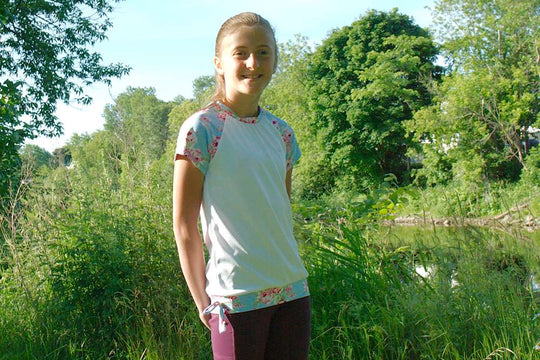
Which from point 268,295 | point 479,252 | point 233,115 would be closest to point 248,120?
point 233,115

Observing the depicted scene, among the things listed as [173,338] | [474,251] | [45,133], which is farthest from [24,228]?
[45,133]

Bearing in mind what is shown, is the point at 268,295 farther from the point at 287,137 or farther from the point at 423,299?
the point at 423,299

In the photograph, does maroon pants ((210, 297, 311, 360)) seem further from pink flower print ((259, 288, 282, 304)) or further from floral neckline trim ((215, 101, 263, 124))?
floral neckline trim ((215, 101, 263, 124))

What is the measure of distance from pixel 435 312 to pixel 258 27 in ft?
6.27

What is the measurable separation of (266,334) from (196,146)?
0.57m

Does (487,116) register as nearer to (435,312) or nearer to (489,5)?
(489,5)

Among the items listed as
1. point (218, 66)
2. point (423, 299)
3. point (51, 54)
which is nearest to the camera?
point (218, 66)

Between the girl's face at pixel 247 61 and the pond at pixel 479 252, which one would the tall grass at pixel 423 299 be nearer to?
the pond at pixel 479 252

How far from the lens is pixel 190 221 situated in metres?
1.50

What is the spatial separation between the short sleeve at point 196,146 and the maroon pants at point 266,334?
429 mm

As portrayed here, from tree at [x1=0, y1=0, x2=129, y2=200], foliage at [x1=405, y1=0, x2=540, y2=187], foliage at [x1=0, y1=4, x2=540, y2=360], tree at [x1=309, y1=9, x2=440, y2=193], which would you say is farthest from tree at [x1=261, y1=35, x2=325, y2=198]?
foliage at [x1=0, y1=4, x2=540, y2=360]

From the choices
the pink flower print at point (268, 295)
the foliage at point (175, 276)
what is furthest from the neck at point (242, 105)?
the foliage at point (175, 276)

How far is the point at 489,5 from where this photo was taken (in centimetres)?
2009

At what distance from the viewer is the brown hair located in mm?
1592
